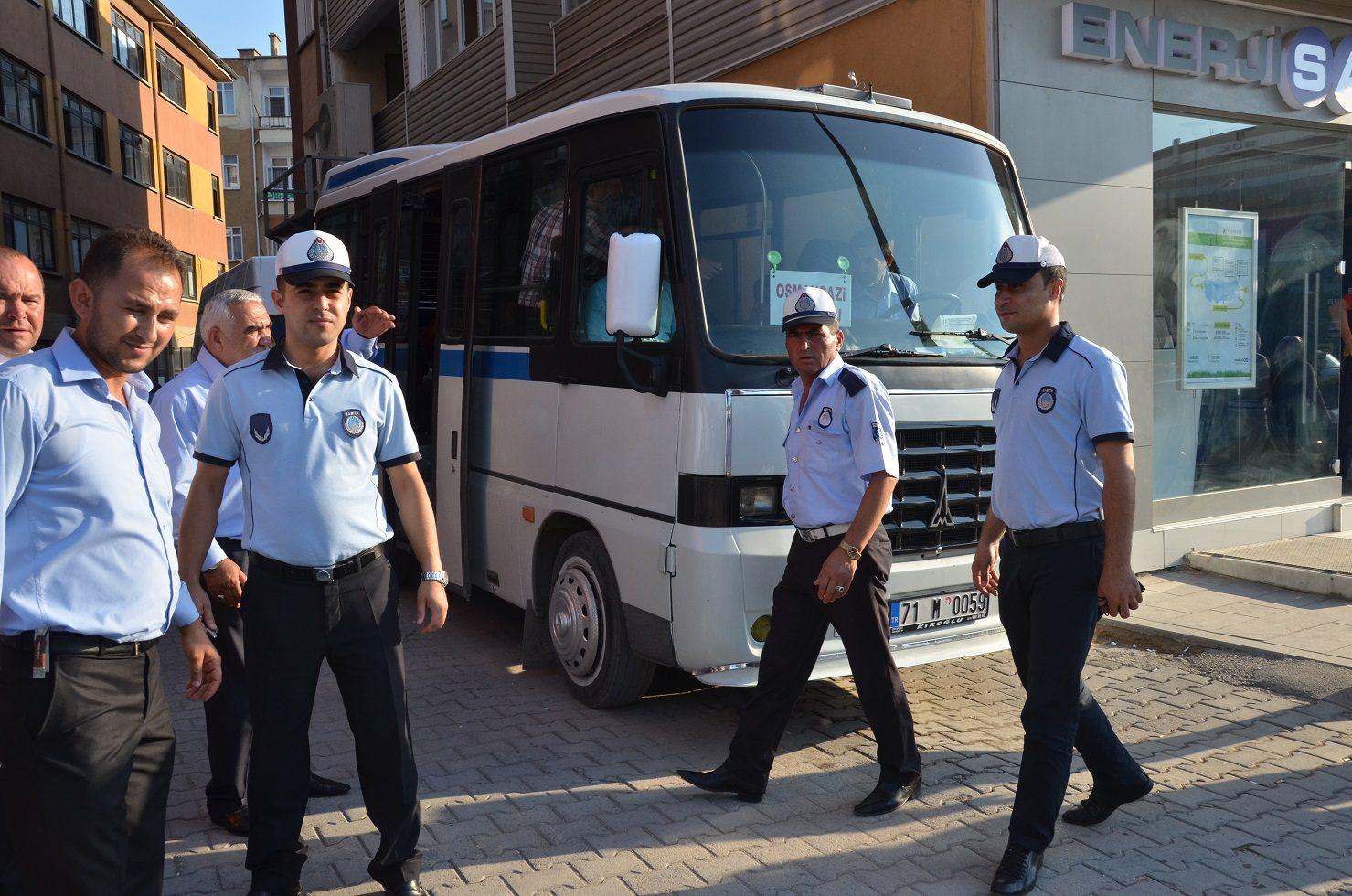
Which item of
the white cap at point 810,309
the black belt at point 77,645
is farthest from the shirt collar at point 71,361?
the white cap at point 810,309

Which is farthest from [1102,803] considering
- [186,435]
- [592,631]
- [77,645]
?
[186,435]

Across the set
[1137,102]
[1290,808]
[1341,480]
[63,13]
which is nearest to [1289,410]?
[1341,480]

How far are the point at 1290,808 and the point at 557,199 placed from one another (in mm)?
4246

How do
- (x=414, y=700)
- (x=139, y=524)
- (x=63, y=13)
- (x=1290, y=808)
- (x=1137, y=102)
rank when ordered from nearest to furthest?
1. (x=139, y=524)
2. (x=1290, y=808)
3. (x=414, y=700)
4. (x=1137, y=102)
5. (x=63, y=13)

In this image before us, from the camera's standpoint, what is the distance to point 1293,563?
8250mm

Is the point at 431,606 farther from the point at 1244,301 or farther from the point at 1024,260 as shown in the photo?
the point at 1244,301

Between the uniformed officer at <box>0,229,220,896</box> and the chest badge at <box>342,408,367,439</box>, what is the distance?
2.20 ft

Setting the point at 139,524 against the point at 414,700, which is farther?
the point at 414,700

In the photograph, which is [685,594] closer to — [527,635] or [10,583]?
[527,635]

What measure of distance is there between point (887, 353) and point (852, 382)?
89cm

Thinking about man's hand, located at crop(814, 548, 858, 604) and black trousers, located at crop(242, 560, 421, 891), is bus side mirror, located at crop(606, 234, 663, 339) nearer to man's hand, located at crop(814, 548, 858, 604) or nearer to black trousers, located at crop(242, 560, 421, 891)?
man's hand, located at crop(814, 548, 858, 604)

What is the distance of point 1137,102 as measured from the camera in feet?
28.1

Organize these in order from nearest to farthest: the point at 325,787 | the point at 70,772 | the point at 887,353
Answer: the point at 70,772 < the point at 325,787 < the point at 887,353

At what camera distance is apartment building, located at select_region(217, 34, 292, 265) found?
63.0 m
